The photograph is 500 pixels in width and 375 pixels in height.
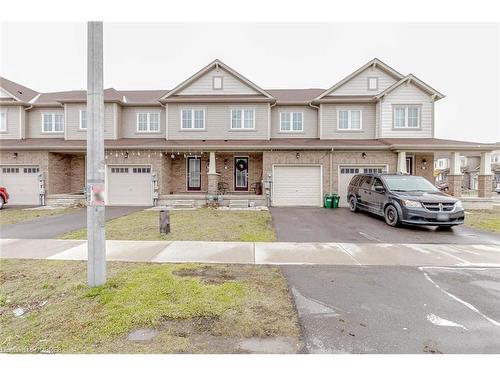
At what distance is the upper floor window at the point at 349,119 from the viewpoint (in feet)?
56.4

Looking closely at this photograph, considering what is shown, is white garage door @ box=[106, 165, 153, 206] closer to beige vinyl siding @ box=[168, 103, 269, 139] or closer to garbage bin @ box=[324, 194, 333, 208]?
beige vinyl siding @ box=[168, 103, 269, 139]

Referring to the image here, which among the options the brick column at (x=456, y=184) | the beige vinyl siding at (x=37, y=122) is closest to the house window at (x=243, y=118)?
the beige vinyl siding at (x=37, y=122)

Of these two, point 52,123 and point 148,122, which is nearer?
point 148,122

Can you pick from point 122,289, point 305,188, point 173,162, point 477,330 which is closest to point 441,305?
point 477,330

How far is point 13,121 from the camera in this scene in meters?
18.1

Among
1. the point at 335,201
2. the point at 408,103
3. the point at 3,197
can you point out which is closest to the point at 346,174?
the point at 335,201

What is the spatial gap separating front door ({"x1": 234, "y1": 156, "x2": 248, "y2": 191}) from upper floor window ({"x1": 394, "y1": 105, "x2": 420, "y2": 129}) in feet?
33.9

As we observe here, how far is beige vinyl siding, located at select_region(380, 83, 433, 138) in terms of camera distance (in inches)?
651

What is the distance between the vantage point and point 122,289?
163 inches

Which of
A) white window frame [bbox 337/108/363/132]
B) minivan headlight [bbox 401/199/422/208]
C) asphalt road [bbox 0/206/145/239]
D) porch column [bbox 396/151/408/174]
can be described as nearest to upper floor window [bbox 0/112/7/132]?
asphalt road [bbox 0/206/145/239]

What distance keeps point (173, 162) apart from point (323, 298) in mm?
15902

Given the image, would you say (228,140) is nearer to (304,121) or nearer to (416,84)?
(304,121)

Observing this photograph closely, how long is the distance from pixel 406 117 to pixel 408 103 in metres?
0.89

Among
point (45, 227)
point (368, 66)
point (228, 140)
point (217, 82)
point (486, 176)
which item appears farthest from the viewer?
point (217, 82)
